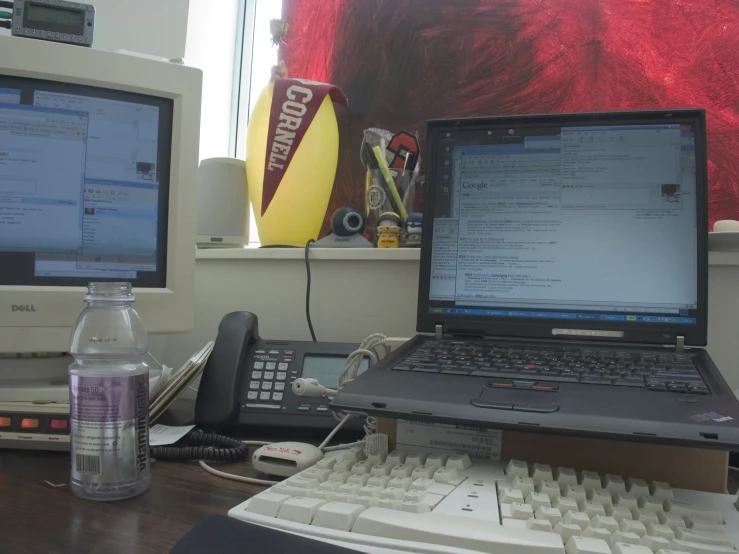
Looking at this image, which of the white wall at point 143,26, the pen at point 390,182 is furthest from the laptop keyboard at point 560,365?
the white wall at point 143,26

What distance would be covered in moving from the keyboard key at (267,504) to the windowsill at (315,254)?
20.9 inches

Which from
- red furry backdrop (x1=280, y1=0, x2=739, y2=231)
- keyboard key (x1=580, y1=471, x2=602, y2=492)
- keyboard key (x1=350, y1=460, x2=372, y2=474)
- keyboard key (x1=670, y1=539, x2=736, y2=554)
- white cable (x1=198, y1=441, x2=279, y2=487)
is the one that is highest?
red furry backdrop (x1=280, y1=0, x2=739, y2=231)

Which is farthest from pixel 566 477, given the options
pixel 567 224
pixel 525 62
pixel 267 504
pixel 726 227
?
pixel 525 62

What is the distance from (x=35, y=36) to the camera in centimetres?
83

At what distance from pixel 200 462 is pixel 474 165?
498mm

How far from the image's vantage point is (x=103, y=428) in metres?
0.53

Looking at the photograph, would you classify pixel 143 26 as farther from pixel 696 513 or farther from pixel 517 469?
pixel 696 513

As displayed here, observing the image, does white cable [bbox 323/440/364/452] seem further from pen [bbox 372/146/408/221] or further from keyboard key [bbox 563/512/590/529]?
pen [bbox 372/146/408/221]

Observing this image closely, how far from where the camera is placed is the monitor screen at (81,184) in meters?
0.79

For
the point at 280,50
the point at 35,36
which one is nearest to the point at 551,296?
the point at 35,36

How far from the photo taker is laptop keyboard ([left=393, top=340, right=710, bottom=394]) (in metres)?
0.56

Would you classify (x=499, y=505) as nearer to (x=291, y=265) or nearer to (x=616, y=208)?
(x=616, y=208)

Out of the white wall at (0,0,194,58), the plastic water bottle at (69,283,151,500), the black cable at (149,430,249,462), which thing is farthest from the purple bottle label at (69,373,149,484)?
the white wall at (0,0,194,58)

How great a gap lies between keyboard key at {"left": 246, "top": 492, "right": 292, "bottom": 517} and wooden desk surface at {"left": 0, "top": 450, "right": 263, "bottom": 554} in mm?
70
